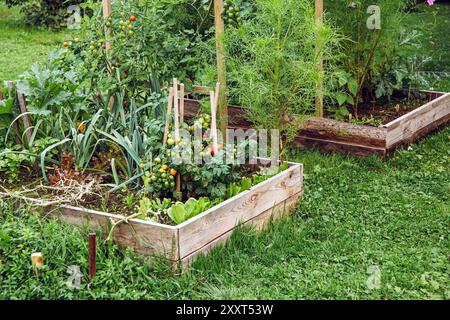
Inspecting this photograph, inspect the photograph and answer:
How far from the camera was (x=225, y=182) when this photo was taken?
4.21m

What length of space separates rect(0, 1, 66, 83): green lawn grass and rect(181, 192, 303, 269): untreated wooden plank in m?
A: 4.40

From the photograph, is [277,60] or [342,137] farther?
[342,137]

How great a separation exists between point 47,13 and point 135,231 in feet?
26.1

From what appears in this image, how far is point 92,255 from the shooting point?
3.52m

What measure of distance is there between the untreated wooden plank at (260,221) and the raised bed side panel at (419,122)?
4.36 feet

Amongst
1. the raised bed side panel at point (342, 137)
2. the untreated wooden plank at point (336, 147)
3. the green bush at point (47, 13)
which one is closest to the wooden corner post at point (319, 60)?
the raised bed side panel at point (342, 137)

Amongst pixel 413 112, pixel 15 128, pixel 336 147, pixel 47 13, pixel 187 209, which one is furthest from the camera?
pixel 47 13

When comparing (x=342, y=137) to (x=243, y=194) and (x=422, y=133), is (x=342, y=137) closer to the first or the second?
(x=422, y=133)

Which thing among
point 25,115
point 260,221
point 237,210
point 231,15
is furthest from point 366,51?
point 25,115

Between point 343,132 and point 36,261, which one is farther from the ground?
point 343,132

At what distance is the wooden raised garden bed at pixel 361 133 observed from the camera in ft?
18.3

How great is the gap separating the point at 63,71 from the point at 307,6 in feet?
5.89

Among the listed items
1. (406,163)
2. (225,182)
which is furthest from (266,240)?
(406,163)

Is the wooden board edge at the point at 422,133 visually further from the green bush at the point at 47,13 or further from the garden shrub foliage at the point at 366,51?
the green bush at the point at 47,13
